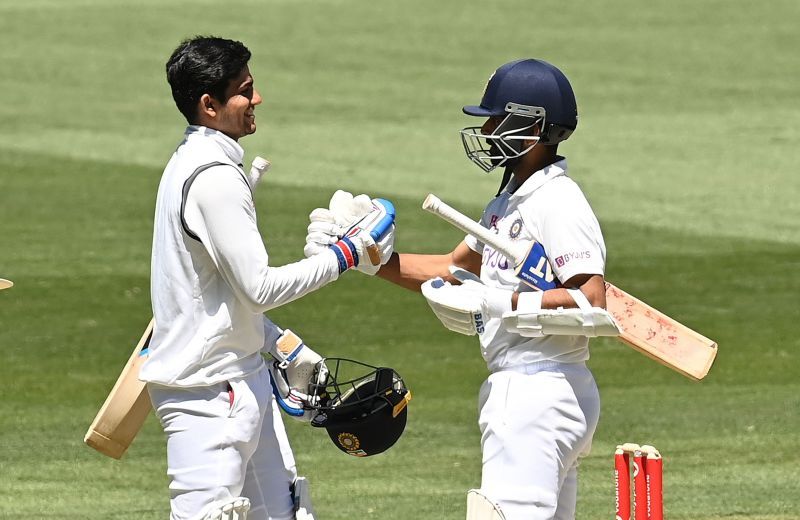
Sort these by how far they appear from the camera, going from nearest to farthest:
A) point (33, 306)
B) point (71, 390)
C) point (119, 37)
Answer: point (71, 390) → point (33, 306) → point (119, 37)

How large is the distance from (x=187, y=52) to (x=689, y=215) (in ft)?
39.4

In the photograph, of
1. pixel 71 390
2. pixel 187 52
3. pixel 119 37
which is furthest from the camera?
pixel 119 37

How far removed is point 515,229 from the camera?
5.91 metres

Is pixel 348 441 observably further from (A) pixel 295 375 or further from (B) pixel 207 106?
(B) pixel 207 106

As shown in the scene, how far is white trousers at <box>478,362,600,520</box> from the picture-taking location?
18.5ft

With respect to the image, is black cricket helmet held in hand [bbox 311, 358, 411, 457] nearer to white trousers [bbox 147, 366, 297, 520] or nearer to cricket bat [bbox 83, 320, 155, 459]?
white trousers [bbox 147, 366, 297, 520]

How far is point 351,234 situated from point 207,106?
0.74 metres

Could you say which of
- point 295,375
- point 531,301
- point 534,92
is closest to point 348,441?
point 295,375

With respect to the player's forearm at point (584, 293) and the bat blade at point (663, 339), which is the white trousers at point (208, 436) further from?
the bat blade at point (663, 339)

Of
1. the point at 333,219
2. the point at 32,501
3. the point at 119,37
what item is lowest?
the point at 119,37

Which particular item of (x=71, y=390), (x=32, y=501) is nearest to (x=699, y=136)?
(x=71, y=390)

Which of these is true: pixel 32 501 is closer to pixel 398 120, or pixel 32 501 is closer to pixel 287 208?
pixel 287 208

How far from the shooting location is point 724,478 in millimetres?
9266

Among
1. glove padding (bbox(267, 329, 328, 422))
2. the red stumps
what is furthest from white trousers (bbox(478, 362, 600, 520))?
glove padding (bbox(267, 329, 328, 422))
